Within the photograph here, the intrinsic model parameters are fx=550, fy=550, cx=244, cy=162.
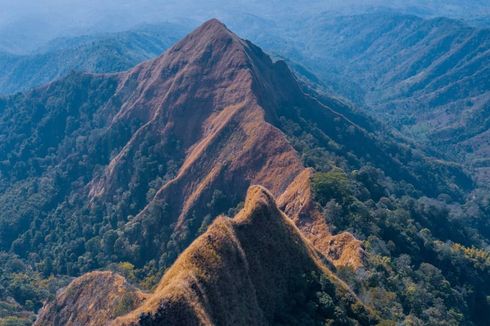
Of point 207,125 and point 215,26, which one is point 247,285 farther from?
point 215,26

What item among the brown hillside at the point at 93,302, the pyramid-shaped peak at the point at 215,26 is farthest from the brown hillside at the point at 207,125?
the brown hillside at the point at 93,302

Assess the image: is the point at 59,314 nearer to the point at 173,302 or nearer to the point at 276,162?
the point at 173,302

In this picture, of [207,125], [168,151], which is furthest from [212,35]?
[168,151]

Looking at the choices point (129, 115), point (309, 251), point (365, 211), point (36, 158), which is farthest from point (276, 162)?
point (36, 158)

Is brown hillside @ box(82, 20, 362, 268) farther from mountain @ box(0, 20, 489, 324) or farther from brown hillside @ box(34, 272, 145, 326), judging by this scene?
brown hillside @ box(34, 272, 145, 326)

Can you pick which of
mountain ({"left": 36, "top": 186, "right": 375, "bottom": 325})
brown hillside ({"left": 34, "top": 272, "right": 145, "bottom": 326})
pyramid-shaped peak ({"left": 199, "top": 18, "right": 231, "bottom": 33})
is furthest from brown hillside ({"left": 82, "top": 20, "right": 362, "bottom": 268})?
brown hillside ({"left": 34, "top": 272, "right": 145, "bottom": 326})

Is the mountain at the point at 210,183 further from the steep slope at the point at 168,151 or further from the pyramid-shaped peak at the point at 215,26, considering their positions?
the pyramid-shaped peak at the point at 215,26
